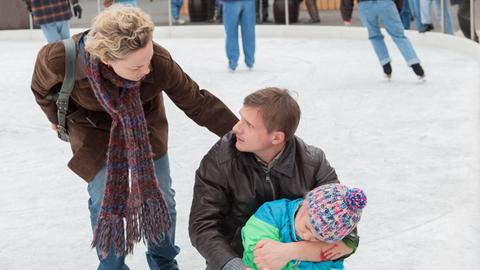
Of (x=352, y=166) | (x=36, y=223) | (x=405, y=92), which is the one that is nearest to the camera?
(x=36, y=223)

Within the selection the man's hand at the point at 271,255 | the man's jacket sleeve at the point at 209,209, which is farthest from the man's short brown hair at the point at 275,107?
the man's hand at the point at 271,255

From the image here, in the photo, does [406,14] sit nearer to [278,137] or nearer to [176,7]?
[176,7]

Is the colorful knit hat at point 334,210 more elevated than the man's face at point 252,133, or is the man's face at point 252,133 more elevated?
the man's face at point 252,133

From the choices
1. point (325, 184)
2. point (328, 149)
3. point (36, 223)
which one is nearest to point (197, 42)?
point (328, 149)

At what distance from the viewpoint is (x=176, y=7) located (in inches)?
531

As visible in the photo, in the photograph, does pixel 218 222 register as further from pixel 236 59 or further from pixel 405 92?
pixel 236 59

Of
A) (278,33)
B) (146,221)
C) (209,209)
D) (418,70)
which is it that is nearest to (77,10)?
(278,33)

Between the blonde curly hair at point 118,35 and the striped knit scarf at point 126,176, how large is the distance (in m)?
0.11

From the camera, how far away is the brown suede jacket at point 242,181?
264 cm

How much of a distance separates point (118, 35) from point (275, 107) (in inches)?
19.1

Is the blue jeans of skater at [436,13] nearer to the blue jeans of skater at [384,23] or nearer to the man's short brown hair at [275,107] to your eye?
the blue jeans of skater at [384,23]

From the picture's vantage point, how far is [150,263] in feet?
11.2

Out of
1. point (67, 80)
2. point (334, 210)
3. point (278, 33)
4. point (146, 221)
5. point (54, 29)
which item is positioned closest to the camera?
point (334, 210)

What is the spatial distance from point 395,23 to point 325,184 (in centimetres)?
573
